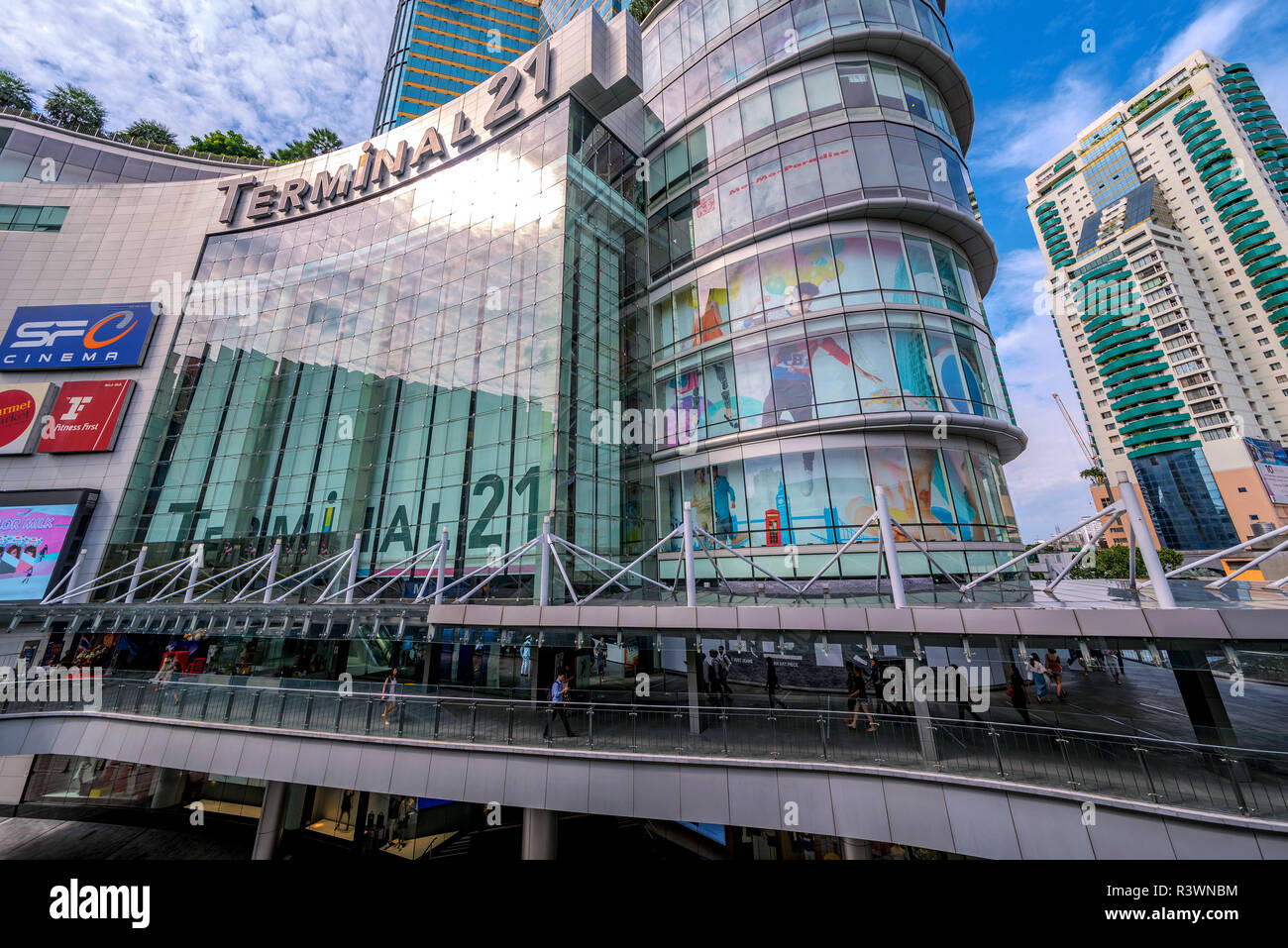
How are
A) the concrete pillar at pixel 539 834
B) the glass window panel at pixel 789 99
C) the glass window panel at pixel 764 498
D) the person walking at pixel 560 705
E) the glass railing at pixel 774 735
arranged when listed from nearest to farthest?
the glass railing at pixel 774 735, the person walking at pixel 560 705, the concrete pillar at pixel 539 834, the glass window panel at pixel 764 498, the glass window panel at pixel 789 99

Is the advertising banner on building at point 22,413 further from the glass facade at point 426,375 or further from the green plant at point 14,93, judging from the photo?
the green plant at point 14,93

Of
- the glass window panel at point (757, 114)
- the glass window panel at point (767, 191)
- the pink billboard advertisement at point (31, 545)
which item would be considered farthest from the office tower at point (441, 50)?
the glass window panel at point (767, 191)

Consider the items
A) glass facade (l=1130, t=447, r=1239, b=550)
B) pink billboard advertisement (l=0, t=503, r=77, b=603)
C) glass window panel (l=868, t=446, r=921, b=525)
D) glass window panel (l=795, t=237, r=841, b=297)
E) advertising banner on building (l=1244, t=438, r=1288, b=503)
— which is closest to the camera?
glass window panel (l=868, t=446, r=921, b=525)

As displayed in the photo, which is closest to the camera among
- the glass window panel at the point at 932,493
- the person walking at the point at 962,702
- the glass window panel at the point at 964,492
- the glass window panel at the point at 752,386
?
the person walking at the point at 962,702

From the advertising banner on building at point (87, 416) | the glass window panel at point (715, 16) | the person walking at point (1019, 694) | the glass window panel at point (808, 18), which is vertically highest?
the glass window panel at point (715, 16)

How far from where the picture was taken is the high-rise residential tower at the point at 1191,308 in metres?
76.7

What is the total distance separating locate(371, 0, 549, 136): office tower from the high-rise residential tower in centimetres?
10545

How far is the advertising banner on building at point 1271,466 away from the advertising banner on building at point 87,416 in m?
126

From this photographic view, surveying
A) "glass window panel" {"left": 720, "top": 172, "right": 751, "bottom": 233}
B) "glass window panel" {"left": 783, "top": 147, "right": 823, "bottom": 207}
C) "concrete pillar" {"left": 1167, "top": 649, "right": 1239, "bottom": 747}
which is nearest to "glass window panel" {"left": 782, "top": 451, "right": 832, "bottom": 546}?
"concrete pillar" {"left": 1167, "top": 649, "right": 1239, "bottom": 747}

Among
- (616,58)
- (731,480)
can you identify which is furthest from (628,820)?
(616,58)

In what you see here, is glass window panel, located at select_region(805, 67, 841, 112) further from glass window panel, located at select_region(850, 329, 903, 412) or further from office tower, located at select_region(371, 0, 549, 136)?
office tower, located at select_region(371, 0, 549, 136)

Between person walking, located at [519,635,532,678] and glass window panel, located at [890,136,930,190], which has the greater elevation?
glass window panel, located at [890,136,930,190]

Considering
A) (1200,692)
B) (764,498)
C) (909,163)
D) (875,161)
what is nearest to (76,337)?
(764,498)

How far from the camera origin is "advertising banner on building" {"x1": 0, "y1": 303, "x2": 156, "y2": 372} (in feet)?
103
